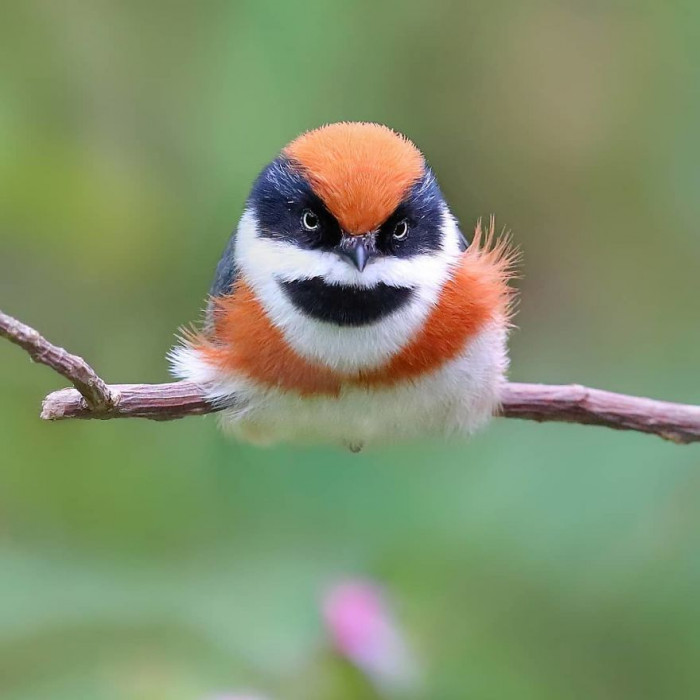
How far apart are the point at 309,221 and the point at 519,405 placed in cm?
66

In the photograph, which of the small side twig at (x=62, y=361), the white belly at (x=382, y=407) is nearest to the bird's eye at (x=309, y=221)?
the white belly at (x=382, y=407)

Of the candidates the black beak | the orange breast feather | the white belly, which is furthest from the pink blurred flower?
the black beak

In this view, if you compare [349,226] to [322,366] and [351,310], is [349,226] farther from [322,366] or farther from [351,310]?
[322,366]

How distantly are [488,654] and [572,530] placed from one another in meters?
0.36

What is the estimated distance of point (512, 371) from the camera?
3.09 m

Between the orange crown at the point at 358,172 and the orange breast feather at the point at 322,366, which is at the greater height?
the orange crown at the point at 358,172

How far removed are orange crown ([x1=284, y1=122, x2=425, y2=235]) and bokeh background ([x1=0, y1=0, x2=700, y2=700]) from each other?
0.85 meters

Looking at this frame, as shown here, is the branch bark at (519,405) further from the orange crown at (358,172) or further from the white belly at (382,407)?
the orange crown at (358,172)

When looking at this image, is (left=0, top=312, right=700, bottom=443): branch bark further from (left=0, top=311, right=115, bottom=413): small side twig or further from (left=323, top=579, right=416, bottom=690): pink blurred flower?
(left=323, top=579, right=416, bottom=690): pink blurred flower

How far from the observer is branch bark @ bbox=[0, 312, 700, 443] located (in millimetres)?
1807

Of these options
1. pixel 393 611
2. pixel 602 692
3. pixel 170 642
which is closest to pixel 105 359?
pixel 170 642

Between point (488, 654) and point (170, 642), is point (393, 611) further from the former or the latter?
point (170, 642)

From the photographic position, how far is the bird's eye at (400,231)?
6.79 feet

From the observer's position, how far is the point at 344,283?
2062 millimetres
